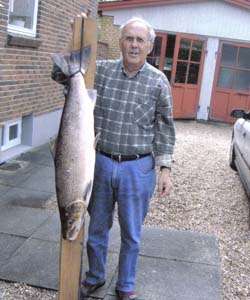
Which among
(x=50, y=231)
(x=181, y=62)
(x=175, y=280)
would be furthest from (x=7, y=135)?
(x=181, y=62)

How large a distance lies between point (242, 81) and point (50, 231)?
13308 mm

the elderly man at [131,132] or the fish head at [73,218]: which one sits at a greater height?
the elderly man at [131,132]

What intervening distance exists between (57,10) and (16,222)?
5.25 metres

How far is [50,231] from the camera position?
5.55 meters

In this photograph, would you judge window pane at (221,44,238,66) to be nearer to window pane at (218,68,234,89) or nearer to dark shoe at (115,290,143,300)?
window pane at (218,68,234,89)

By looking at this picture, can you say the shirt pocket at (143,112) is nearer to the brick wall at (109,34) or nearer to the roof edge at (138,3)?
the brick wall at (109,34)

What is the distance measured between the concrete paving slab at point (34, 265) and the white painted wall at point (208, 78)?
13231 millimetres

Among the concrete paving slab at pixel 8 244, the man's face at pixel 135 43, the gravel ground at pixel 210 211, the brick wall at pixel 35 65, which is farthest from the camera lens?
the brick wall at pixel 35 65

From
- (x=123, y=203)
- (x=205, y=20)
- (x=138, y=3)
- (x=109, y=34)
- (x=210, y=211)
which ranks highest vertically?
(x=138, y=3)

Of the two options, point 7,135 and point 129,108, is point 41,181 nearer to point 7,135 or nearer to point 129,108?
point 7,135

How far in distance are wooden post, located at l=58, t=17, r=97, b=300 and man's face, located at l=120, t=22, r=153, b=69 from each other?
0.70ft

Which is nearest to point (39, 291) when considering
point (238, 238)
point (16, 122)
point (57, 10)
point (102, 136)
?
point (102, 136)

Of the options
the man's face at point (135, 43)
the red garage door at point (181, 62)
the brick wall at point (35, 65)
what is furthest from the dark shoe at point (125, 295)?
the red garage door at point (181, 62)

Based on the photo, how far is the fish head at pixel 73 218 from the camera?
3182 mm
